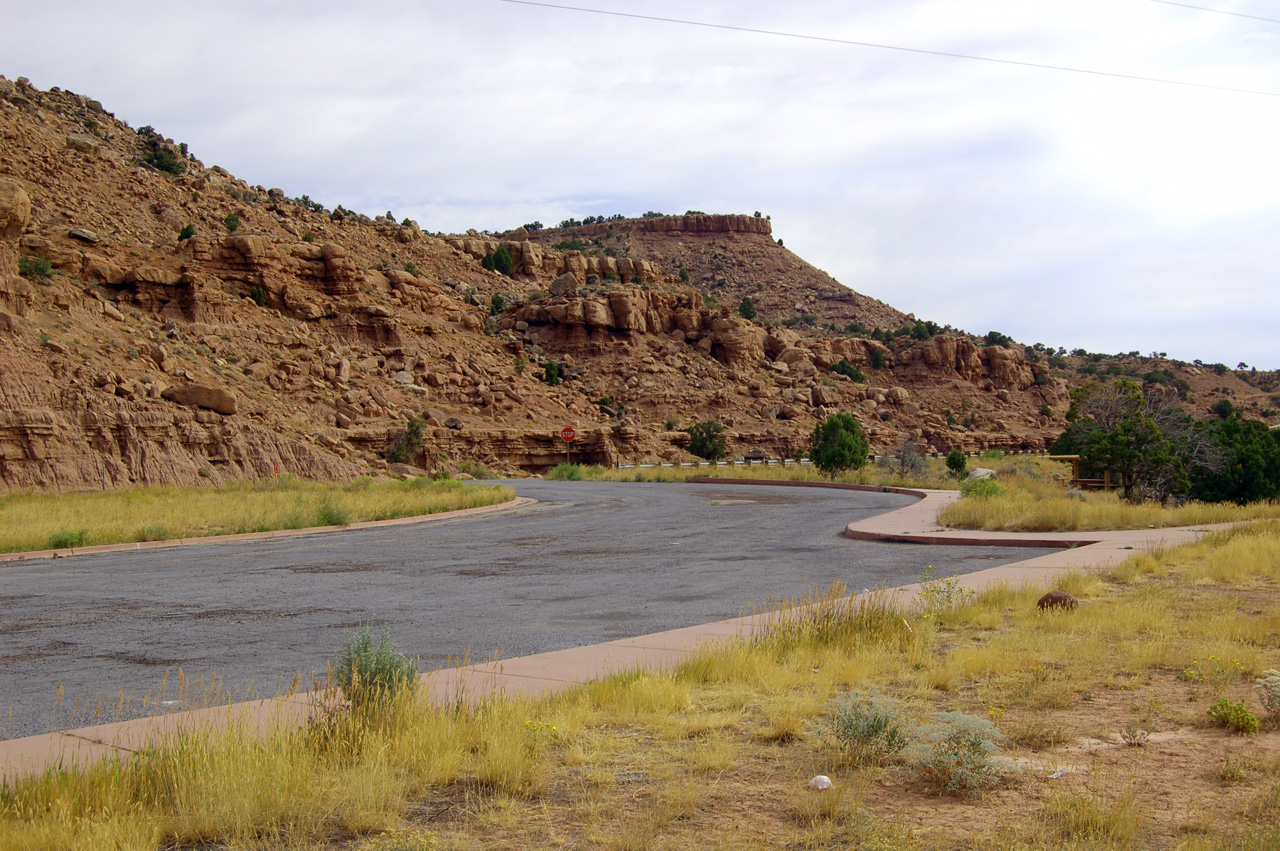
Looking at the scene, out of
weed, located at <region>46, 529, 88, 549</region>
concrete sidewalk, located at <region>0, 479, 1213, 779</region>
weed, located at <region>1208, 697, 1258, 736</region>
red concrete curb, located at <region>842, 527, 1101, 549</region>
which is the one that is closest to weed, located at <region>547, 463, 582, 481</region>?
red concrete curb, located at <region>842, 527, 1101, 549</region>

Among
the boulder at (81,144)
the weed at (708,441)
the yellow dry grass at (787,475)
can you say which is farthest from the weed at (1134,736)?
the boulder at (81,144)

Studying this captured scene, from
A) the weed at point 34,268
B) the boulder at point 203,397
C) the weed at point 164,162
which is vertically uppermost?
the weed at point 164,162

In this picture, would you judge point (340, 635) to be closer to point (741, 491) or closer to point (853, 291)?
point (741, 491)

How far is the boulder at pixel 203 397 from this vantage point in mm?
36469

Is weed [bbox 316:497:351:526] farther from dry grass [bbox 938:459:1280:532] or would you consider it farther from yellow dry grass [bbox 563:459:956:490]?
yellow dry grass [bbox 563:459:956:490]

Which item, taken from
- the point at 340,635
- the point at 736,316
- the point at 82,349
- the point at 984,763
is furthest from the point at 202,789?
the point at 736,316

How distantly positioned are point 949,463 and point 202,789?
47266mm

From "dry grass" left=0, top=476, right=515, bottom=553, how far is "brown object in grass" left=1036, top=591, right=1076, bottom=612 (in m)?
17.0

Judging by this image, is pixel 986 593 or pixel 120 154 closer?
pixel 986 593

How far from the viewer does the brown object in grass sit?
32.5 ft

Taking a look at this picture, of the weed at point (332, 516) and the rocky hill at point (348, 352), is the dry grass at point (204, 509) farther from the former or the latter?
the rocky hill at point (348, 352)

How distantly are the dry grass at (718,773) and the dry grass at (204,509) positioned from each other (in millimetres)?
15688

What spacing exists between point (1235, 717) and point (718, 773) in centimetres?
342

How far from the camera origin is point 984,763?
16.6 feet
